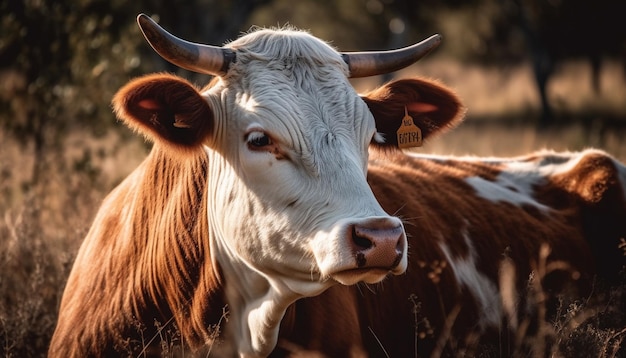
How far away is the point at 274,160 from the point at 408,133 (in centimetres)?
92

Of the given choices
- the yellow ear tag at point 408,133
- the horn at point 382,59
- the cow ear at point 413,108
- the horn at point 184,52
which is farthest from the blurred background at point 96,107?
the horn at point 184,52

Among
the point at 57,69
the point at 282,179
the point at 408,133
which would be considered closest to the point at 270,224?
the point at 282,179

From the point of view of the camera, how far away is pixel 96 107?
878 centimetres

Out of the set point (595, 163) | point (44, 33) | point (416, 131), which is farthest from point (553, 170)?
point (44, 33)

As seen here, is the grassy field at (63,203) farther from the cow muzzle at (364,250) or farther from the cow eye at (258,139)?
the cow eye at (258,139)

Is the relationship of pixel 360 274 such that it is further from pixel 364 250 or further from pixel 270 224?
pixel 270 224

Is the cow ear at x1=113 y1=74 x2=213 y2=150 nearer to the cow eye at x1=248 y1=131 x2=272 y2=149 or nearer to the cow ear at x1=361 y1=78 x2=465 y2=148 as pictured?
the cow eye at x1=248 y1=131 x2=272 y2=149

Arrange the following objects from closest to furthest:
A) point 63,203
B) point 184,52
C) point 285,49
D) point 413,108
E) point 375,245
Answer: point 375,245, point 184,52, point 285,49, point 413,108, point 63,203

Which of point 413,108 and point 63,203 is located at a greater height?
point 413,108

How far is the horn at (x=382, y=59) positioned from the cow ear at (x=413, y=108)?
0.30 feet

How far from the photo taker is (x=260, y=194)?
352 cm

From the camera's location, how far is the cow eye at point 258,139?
11.6 ft

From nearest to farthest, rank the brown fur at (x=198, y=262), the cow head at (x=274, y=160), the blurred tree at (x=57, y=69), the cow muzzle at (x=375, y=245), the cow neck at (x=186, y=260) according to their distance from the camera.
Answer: the cow muzzle at (x=375, y=245) < the cow head at (x=274, y=160) < the brown fur at (x=198, y=262) < the cow neck at (x=186, y=260) < the blurred tree at (x=57, y=69)

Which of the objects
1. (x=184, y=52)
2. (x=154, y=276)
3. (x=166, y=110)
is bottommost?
(x=154, y=276)
